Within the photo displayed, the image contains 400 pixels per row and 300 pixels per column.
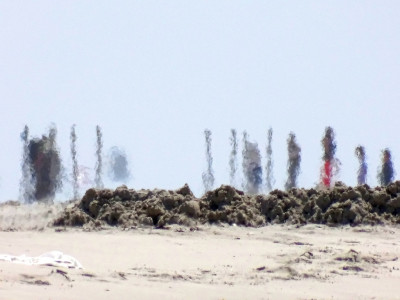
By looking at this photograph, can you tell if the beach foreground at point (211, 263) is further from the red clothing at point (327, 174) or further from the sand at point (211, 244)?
the red clothing at point (327, 174)

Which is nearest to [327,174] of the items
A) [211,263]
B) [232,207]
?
[232,207]

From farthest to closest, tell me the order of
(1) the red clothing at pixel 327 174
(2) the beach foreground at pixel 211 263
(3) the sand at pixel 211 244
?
(1) the red clothing at pixel 327 174 → (3) the sand at pixel 211 244 → (2) the beach foreground at pixel 211 263

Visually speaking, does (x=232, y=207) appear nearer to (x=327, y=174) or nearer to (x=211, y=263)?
(x=211, y=263)

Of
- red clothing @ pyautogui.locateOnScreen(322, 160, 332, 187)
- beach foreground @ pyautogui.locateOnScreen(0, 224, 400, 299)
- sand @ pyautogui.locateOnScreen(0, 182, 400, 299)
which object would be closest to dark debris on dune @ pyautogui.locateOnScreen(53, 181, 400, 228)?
sand @ pyautogui.locateOnScreen(0, 182, 400, 299)

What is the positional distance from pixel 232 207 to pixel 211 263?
3.32m

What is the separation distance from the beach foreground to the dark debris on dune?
279mm

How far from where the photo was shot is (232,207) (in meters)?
12.1

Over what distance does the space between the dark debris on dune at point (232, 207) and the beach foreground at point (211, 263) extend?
0.28m

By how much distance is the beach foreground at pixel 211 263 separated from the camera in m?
6.54

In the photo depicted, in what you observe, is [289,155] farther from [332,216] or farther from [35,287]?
[35,287]

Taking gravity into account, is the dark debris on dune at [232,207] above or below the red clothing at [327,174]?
below

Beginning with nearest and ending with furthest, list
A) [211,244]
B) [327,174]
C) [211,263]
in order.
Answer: [211,263] → [211,244] → [327,174]

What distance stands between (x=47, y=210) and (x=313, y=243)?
452cm

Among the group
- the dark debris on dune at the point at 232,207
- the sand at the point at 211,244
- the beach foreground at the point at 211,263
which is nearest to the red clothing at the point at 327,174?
the sand at the point at 211,244
